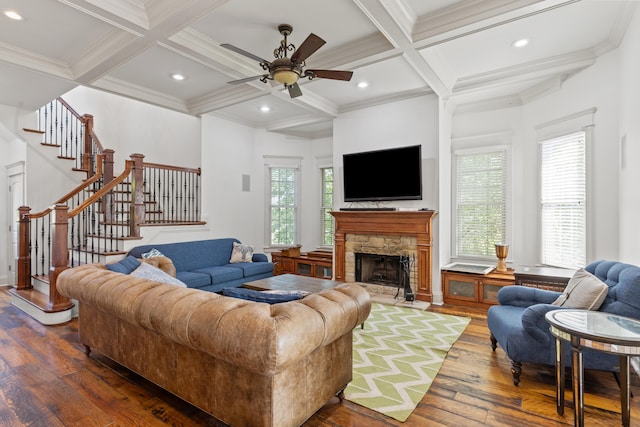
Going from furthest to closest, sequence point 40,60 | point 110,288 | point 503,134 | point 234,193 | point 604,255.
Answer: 1. point 234,193
2. point 503,134
3. point 40,60
4. point 604,255
5. point 110,288

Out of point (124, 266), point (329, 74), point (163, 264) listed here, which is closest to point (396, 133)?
point (329, 74)

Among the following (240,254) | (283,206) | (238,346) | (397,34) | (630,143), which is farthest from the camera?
(283,206)

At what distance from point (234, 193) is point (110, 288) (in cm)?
423

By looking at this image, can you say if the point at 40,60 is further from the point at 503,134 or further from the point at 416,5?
the point at 503,134

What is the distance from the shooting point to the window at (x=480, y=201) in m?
5.13

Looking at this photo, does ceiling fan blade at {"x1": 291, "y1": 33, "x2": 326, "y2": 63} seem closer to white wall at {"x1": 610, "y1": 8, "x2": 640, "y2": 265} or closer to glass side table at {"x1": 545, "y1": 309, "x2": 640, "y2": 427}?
glass side table at {"x1": 545, "y1": 309, "x2": 640, "y2": 427}

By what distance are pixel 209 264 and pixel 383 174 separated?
3.23 metres

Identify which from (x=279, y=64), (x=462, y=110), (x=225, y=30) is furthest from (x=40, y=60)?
(x=462, y=110)

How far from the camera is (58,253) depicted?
397cm

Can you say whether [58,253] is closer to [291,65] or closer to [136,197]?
[136,197]

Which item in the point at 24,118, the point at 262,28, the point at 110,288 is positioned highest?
the point at 262,28

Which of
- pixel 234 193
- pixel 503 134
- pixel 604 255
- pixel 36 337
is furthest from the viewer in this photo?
pixel 234 193

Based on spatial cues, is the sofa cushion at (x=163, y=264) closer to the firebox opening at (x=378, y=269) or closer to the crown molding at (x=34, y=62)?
the crown molding at (x=34, y=62)

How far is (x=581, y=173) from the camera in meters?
4.09
